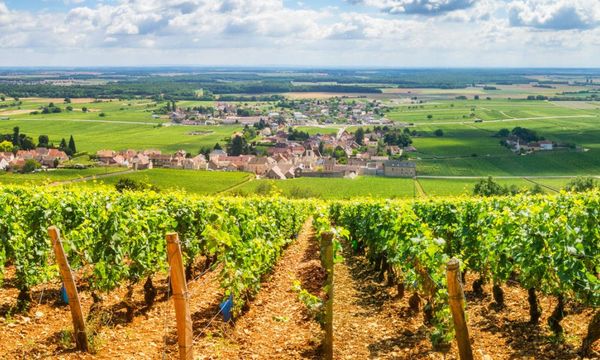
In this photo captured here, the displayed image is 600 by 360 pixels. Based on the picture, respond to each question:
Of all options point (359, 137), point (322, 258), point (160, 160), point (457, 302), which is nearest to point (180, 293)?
point (322, 258)

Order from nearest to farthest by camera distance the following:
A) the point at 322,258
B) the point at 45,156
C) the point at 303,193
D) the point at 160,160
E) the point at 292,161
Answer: the point at 322,258 < the point at 303,193 < the point at 45,156 < the point at 160,160 < the point at 292,161

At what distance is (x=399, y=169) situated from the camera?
8981cm

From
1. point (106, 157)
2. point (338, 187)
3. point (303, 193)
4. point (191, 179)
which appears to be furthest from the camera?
point (106, 157)

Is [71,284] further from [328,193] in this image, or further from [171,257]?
[328,193]

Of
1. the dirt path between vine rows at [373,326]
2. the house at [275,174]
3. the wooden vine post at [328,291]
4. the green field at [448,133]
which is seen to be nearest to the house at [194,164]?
the house at [275,174]

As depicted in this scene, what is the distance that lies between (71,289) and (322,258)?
12.4 ft

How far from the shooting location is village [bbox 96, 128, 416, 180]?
90.8m

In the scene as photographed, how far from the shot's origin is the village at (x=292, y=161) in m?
90.8

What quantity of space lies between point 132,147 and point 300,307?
362ft

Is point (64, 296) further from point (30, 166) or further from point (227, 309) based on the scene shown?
→ point (30, 166)

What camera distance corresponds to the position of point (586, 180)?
61.8 meters

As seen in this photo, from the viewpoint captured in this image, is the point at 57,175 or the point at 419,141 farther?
the point at 419,141

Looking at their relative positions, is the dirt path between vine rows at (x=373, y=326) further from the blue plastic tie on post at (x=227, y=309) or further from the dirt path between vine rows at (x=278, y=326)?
the blue plastic tie on post at (x=227, y=309)

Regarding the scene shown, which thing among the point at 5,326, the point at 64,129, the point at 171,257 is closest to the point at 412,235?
the point at 171,257
